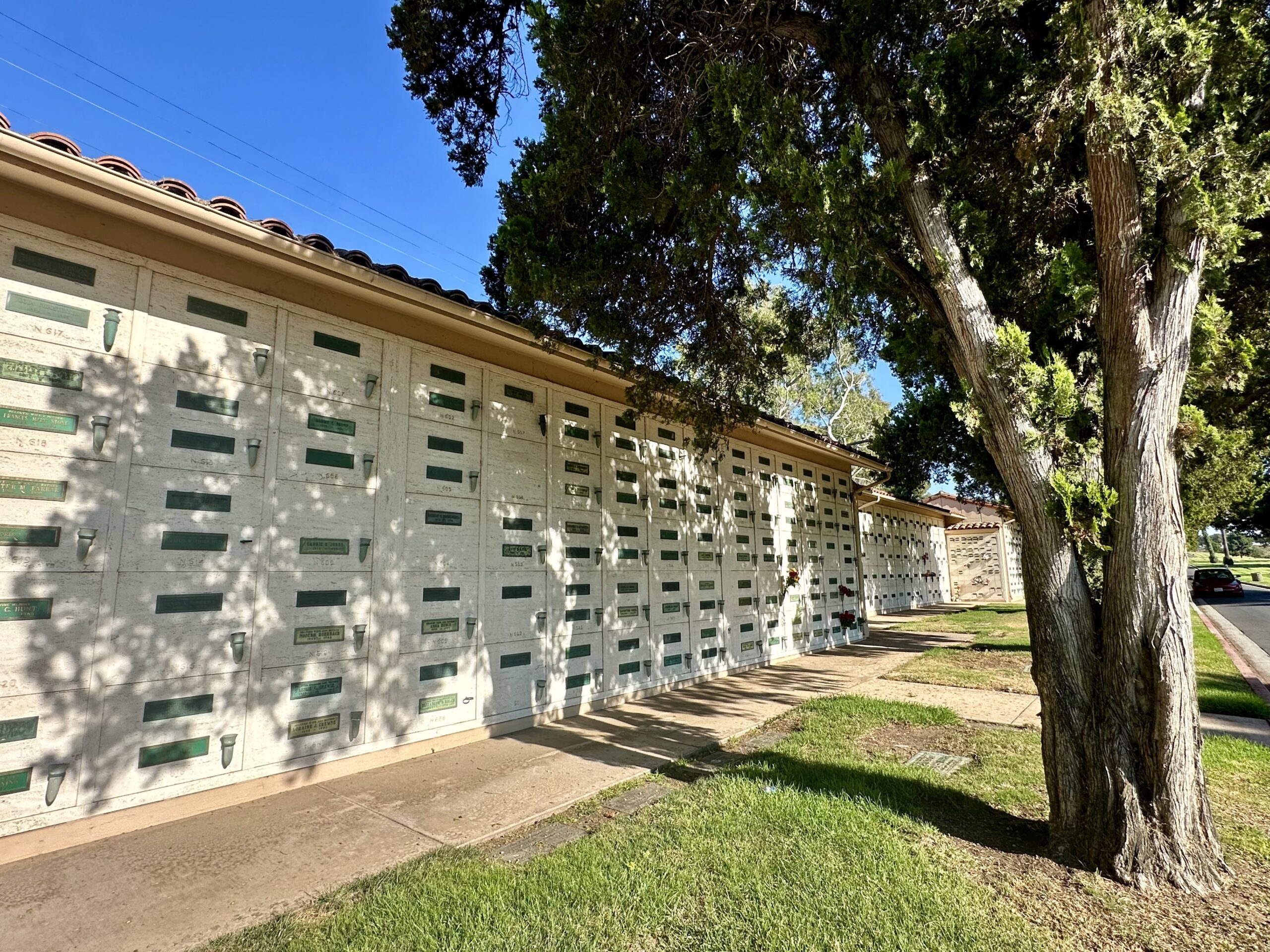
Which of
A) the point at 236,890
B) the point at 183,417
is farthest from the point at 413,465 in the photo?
the point at 236,890

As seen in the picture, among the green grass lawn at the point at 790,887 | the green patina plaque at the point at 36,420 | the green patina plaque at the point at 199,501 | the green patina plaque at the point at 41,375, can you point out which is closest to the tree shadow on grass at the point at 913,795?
the green grass lawn at the point at 790,887

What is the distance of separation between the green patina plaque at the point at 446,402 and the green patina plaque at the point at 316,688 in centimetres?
249

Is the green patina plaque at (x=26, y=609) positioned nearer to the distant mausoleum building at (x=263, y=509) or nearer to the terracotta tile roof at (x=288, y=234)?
the distant mausoleum building at (x=263, y=509)

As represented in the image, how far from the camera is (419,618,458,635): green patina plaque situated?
215 inches

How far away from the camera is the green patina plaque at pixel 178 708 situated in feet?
12.9

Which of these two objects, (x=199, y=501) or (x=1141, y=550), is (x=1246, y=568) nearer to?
(x=1141, y=550)

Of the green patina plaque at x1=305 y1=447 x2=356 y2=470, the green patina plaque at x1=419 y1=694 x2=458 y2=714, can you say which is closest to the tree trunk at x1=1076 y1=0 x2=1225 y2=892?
the green patina plaque at x1=419 y1=694 x2=458 y2=714

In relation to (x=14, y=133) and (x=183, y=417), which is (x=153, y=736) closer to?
(x=183, y=417)

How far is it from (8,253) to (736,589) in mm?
8450

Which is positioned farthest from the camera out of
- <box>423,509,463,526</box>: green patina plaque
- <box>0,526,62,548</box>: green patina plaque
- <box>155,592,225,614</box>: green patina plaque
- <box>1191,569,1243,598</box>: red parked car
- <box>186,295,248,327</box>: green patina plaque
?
<box>1191,569,1243,598</box>: red parked car

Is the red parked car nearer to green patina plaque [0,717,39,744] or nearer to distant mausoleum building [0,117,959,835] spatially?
distant mausoleum building [0,117,959,835]

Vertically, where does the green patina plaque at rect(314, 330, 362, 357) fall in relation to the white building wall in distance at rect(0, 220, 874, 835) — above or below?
above

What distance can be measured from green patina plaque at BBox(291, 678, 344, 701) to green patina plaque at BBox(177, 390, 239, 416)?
2.03m

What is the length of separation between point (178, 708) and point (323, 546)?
1374 mm
